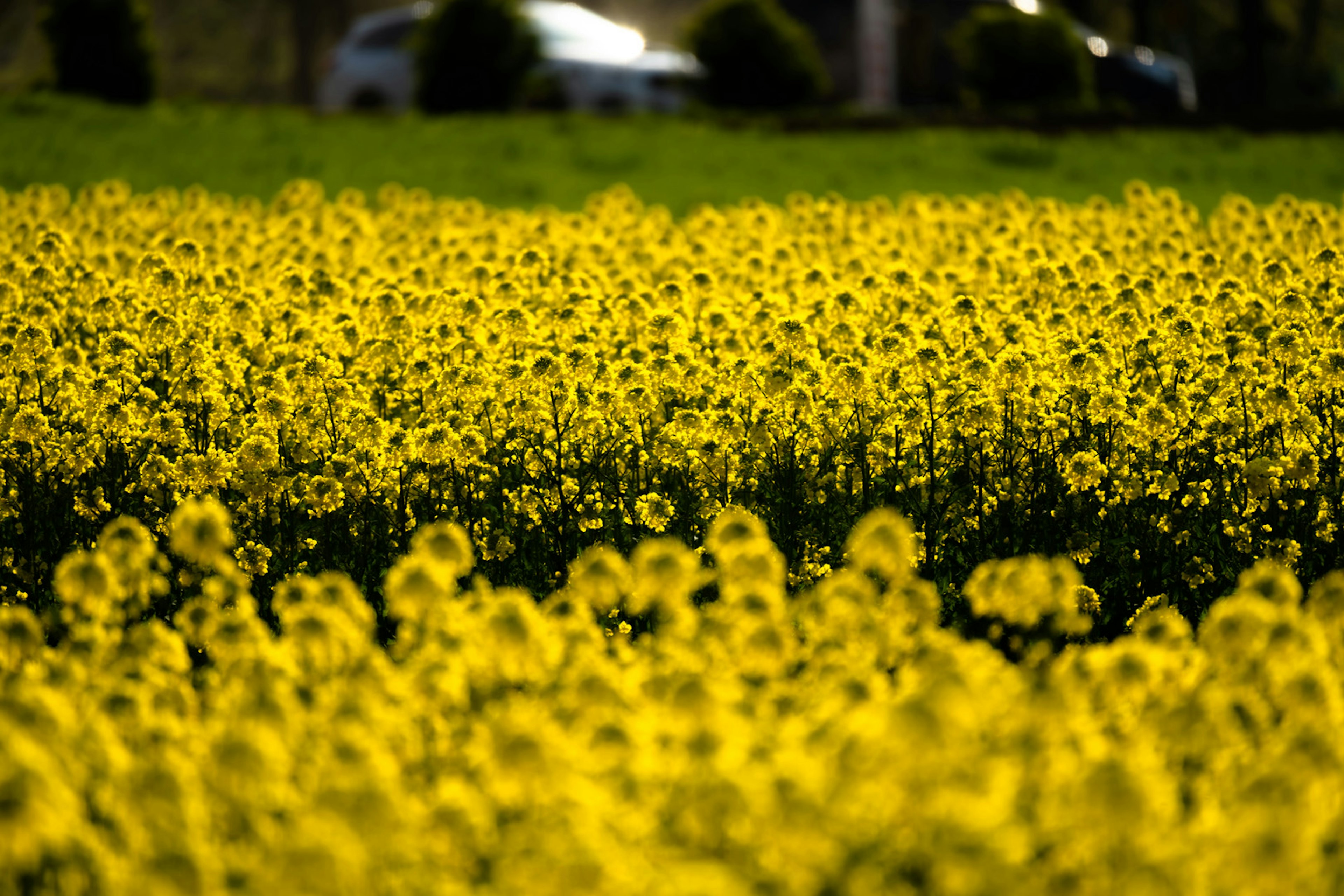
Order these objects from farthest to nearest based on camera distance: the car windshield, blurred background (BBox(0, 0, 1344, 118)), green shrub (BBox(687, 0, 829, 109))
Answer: blurred background (BBox(0, 0, 1344, 118)) → the car windshield → green shrub (BBox(687, 0, 829, 109))

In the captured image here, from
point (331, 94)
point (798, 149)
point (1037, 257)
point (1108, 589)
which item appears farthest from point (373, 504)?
point (331, 94)

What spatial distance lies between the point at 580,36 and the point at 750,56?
374cm

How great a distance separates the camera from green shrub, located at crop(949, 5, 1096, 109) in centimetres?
2512

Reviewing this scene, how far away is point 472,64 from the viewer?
23750 millimetres

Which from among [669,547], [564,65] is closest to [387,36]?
[564,65]

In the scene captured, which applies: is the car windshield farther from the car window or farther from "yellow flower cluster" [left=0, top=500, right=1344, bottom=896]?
"yellow flower cluster" [left=0, top=500, right=1344, bottom=896]

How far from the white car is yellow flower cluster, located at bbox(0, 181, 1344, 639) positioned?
16.5m

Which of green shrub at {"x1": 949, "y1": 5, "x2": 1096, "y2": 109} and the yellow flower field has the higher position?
green shrub at {"x1": 949, "y1": 5, "x2": 1096, "y2": 109}

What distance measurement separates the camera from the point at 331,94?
28.1 meters

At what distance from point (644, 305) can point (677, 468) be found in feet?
4.24

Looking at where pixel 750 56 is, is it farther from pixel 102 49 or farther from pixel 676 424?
pixel 676 424

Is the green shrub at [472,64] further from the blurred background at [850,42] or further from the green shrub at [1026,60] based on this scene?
the green shrub at [1026,60]

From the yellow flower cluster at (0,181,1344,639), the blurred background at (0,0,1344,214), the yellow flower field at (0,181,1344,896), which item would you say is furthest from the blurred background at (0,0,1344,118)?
the yellow flower cluster at (0,181,1344,639)

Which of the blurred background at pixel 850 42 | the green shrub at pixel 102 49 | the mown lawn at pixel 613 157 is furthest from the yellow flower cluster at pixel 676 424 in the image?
the blurred background at pixel 850 42
